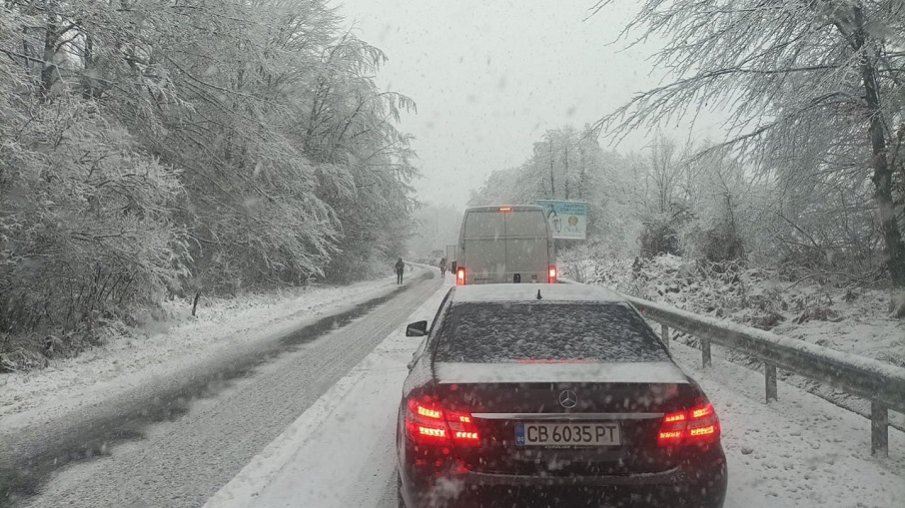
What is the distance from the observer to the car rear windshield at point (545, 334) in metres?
3.59

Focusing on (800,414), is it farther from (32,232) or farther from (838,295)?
(32,232)

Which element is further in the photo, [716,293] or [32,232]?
[716,293]

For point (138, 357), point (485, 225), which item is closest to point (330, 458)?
point (138, 357)

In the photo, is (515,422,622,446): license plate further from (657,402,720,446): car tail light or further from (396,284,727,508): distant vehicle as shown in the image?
(657,402,720,446): car tail light

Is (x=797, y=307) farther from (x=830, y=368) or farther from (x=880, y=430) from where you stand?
(x=880, y=430)

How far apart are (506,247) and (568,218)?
973 inches

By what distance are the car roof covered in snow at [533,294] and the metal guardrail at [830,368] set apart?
0.78 m

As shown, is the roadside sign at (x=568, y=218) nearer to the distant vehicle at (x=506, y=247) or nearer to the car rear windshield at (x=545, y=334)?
the distant vehicle at (x=506, y=247)

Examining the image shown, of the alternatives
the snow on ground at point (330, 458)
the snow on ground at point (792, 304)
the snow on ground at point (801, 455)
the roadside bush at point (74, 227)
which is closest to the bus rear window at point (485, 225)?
the snow on ground at point (792, 304)

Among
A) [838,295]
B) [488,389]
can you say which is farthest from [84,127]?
[838,295]

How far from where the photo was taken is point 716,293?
13430 mm

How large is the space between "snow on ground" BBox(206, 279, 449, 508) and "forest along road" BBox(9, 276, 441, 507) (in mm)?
160

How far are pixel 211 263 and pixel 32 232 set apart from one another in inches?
396

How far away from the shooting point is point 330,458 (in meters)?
4.85
